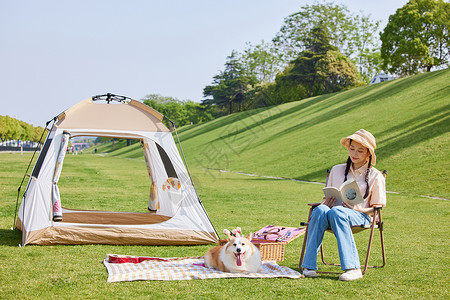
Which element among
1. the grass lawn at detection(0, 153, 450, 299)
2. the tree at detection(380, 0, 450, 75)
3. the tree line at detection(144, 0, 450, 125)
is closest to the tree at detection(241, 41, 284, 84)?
the tree line at detection(144, 0, 450, 125)

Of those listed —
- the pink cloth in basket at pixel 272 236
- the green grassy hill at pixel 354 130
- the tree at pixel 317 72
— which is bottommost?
the pink cloth in basket at pixel 272 236

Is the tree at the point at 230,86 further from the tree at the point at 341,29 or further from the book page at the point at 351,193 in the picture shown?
the book page at the point at 351,193

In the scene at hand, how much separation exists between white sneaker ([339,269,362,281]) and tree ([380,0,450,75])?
34.5 m

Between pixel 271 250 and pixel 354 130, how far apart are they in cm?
1805

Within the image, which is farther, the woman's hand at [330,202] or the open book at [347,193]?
the woman's hand at [330,202]

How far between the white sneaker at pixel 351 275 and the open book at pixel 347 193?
633 mm

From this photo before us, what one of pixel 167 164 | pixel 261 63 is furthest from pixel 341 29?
pixel 167 164

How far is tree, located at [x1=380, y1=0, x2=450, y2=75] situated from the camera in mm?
34312

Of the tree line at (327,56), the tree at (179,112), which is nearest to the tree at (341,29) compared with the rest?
the tree line at (327,56)

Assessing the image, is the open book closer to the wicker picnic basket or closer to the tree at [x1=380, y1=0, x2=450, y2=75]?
the wicker picnic basket

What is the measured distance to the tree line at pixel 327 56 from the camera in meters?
34.8

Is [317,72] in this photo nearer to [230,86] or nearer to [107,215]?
[230,86]

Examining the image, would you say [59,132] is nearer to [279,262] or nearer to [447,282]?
[279,262]

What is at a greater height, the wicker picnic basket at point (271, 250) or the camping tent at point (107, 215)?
the camping tent at point (107, 215)
